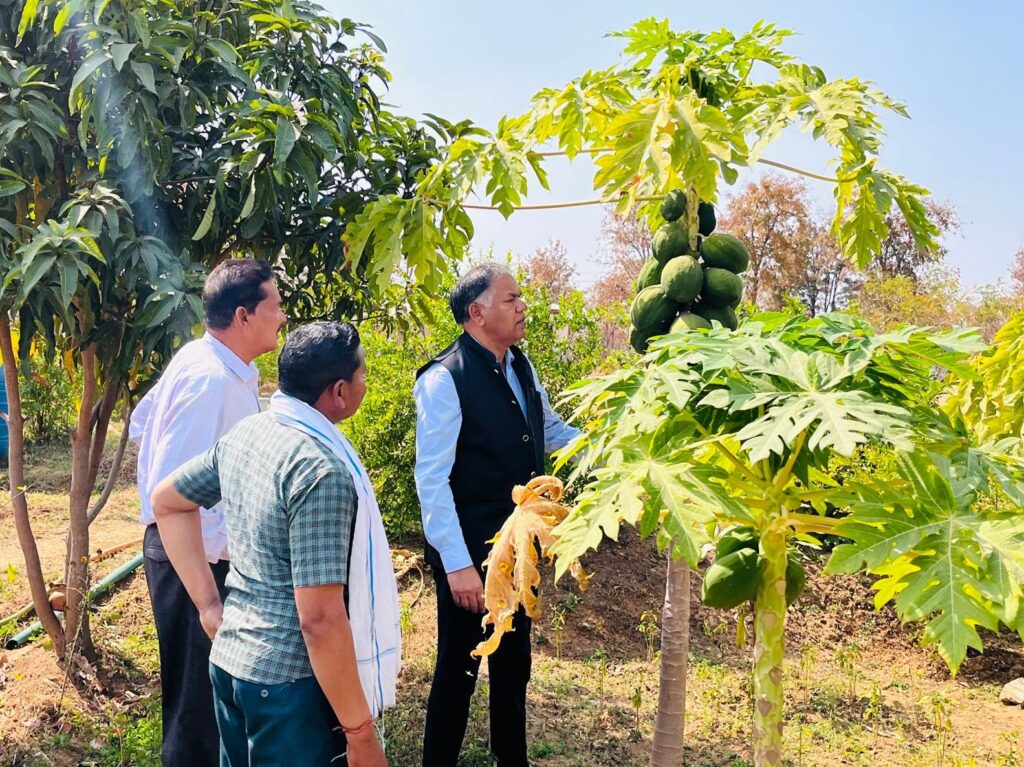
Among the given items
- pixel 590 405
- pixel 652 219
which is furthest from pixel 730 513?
pixel 652 219

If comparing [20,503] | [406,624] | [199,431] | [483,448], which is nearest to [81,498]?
[20,503]

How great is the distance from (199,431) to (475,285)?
112cm

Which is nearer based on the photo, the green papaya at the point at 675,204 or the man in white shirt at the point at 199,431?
the man in white shirt at the point at 199,431

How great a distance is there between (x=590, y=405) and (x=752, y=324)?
44 cm

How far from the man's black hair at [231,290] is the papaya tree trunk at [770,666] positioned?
1.75 metres

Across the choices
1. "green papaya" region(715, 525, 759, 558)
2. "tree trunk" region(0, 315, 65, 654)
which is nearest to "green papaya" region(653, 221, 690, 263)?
"green papaya" region(715, 525, 759, 558)

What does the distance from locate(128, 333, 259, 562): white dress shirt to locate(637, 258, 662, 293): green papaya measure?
1433 millimetres

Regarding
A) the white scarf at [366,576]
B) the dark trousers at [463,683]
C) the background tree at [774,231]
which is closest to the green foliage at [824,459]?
the white scarf at [366,576]

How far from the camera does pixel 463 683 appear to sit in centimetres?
306

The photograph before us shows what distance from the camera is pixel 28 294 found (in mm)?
2980

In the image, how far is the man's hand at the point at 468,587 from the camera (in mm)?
2873

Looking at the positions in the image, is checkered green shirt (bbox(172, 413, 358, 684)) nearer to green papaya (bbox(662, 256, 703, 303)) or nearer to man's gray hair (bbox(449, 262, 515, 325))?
man's gray hair (bbox(449, 262, 515, 325))

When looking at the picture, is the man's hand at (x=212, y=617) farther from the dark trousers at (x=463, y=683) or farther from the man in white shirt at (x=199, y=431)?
the dark trousers at (x=463, y=683)

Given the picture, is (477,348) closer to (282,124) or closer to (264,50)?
(282,124)
